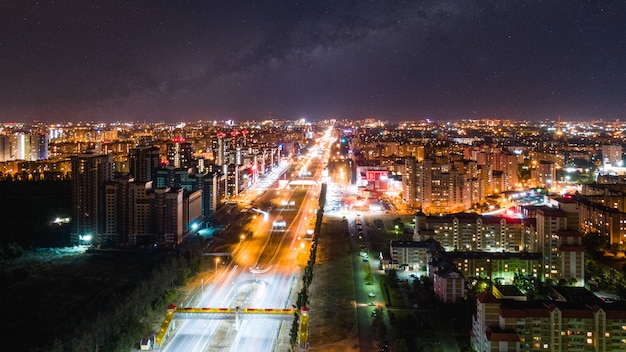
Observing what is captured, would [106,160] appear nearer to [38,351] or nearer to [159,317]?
[159,317]

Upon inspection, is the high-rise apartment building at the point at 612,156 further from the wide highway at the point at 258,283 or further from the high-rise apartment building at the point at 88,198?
the high-rise apartment building at the point at 88,198

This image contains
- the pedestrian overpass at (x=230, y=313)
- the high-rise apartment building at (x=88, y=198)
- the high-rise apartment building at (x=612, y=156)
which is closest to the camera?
the pedestrian overpass at (x=230, y=313)

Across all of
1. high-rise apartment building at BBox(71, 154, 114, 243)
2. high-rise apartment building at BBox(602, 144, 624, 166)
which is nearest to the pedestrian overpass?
high-rise apartment building at BBox(71, 154, 114, 243)

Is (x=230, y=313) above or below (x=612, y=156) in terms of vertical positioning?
below

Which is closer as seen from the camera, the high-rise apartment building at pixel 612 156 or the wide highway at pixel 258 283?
the wide highway at pixel 258 283

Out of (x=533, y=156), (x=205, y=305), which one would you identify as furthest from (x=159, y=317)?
(x=533, y=156)

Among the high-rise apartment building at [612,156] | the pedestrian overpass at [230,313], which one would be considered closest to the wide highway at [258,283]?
the pedestrian overpass at [230,313]

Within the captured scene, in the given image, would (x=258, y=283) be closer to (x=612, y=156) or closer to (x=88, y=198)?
(x=88, y=198)

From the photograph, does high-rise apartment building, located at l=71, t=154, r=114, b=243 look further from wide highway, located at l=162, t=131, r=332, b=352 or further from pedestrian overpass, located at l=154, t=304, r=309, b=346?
pedestrian overpass, located at l=154, t=304, r=309, b=346

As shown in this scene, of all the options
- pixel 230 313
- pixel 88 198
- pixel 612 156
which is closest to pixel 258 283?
pixel 230 313

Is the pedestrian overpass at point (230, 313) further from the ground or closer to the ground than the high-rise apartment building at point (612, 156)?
closer to the ground

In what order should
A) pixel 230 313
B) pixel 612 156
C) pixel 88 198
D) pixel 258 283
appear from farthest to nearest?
pixel 612 156
pixel 88 198
pixel 258 283
pixel 230 313

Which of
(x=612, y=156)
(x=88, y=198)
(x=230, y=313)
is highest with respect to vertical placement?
(x=612, y=156)
